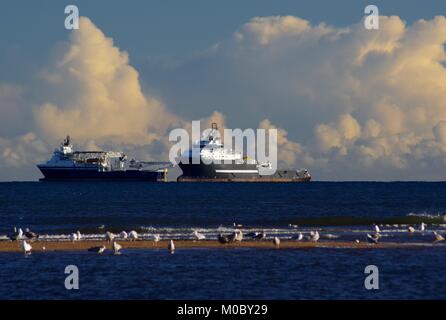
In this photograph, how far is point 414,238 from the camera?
45094 millimetres

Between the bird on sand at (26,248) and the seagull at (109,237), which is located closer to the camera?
the bird on sand at (26,248)

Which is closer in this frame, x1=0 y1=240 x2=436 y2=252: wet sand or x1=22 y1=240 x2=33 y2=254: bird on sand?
x1=22 y1=240 x2=33 y2=254: bird on sand

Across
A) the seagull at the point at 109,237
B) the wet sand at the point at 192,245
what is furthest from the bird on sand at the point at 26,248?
the seagull at the point at 109,237

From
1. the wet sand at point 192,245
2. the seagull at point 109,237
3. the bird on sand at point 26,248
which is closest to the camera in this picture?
the bird on sand at point 26,248

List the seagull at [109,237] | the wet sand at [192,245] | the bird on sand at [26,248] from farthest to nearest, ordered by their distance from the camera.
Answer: the seagull at [109,237]
the wet sand at [192,245]
the bird on sand at [26,248]

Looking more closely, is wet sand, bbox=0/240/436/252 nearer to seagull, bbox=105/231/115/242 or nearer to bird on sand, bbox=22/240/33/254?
seagull, bbox=105/231/115/242

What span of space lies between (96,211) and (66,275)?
49562 millimetres

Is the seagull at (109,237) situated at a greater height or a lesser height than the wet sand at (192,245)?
greater

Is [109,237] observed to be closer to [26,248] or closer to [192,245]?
[192,245]

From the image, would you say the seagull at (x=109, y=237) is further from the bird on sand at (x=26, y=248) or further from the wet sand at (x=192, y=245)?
the bird on sand at (x=26, y=248)

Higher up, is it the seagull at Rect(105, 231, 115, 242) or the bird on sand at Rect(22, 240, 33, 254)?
the seagull at Rect(105, 231, 115, 242)

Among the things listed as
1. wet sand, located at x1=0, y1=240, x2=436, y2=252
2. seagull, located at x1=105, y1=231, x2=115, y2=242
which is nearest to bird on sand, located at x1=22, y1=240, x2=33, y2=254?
wet sand, located at x1=0, y1=240, x2=436, y2=252
